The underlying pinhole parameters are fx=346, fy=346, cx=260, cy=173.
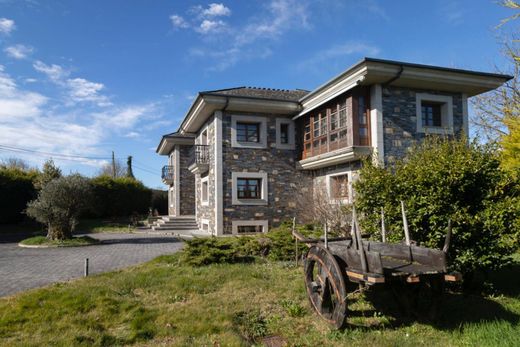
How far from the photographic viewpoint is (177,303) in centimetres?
517

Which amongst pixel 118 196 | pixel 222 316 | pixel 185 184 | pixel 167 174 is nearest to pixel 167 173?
pixel 167 174

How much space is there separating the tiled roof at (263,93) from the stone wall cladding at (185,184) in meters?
7.52

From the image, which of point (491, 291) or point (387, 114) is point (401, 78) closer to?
point (387, 114)

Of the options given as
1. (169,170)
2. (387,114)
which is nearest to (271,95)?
(387,114)

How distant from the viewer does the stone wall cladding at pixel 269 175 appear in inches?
540

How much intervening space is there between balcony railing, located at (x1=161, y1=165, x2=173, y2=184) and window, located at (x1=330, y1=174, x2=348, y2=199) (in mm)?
12687

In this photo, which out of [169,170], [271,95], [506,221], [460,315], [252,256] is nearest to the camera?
[460,315]

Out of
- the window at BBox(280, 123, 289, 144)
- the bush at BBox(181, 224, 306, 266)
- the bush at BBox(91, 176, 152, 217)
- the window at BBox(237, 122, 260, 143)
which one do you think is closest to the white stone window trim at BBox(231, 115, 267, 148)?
the window at BBox(237, 122, 260, 143)

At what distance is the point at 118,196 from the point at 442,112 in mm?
20779

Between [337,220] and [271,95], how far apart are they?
24.7ft

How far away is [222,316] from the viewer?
453 centimetres

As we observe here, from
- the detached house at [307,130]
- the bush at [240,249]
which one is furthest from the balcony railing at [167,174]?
the bush at [240,249]

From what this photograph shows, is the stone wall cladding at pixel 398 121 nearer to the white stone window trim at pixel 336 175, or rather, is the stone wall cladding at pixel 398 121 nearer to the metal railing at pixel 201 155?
the white stone window trim at pixel 336 175

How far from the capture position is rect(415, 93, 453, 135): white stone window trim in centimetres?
1162
